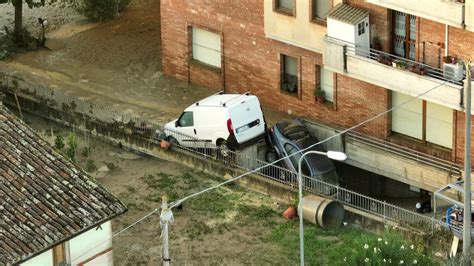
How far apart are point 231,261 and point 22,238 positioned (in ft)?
29.9

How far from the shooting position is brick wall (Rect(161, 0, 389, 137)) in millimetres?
69438

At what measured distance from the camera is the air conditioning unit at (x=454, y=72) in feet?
211

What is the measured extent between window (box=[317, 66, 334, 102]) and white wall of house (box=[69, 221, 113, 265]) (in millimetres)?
14253

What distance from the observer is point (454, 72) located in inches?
2542

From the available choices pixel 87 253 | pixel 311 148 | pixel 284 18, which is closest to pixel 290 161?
pixel 311 148

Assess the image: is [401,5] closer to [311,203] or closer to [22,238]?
[311,203]

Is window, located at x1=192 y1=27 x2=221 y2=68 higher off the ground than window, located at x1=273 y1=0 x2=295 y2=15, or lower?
lower

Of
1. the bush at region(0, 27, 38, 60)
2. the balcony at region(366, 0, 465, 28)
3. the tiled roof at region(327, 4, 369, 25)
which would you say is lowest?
the bush at region(0, 27, 38, 60)

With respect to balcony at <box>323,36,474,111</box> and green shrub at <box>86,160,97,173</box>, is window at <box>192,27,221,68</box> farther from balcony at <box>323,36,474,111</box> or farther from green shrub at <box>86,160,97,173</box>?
balcony at <box>323,36,474,111</box>

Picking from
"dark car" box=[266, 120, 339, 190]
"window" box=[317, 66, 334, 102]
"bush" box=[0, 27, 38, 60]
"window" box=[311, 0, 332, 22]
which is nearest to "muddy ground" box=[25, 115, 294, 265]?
"dark car" box=[266, 120, 339, 190]

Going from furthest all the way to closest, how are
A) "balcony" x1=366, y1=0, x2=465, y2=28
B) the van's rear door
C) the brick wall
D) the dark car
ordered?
the brick wall, the van's rear door, the dark car, "balcony" x1=366, y1=0, x2=465, y2=28

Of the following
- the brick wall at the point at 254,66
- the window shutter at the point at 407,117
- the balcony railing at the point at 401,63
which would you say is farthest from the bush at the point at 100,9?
the window shutter at the point at 407,117

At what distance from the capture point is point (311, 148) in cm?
6806

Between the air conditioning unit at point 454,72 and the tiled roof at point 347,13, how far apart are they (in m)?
4.15
